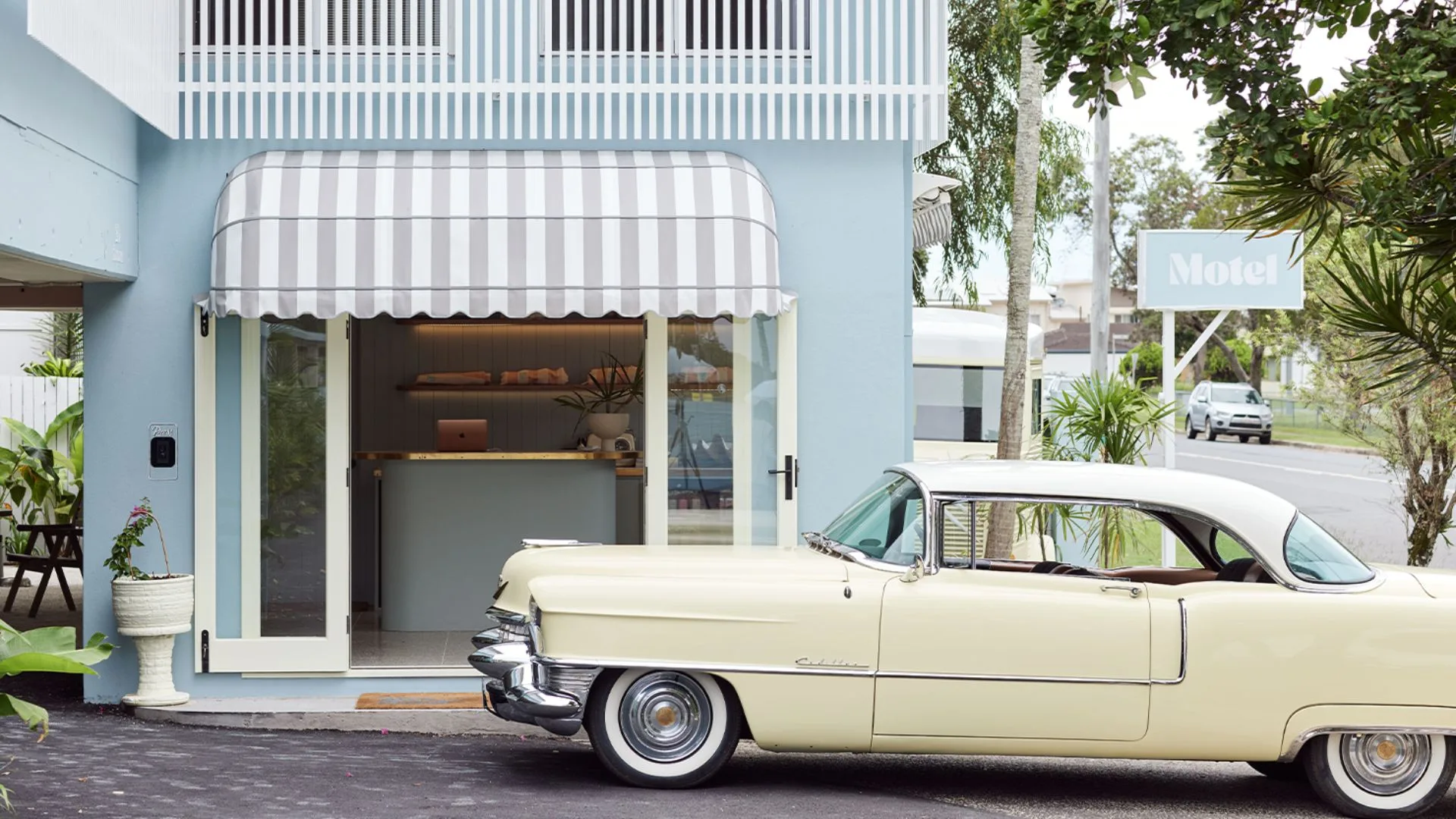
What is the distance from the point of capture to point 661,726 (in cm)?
713

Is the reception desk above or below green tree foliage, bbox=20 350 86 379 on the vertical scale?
below

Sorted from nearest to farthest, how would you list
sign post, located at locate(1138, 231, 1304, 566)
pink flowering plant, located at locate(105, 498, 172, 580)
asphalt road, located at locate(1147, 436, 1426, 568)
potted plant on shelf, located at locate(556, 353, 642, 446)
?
pink flowering plant, located at locate(105, 498, 172, 580) → sign post, located at locate(1138, 231, 1304, 566) → potted plant on shelf, located at locate(556, 353, 642, 446) → asphalt road, located at locate(1147, 436, 1426, 568)

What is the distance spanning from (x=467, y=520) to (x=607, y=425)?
1610 millimetres

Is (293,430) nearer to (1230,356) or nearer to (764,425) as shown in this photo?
(764,425)

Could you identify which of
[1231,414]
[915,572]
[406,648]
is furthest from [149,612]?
[1231,414]

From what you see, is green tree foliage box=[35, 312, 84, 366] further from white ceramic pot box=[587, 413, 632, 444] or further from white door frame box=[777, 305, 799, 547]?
white door frame box=[777, 305, 799, 547]

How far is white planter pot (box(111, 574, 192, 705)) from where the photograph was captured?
9148 millimetres

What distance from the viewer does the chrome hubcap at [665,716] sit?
7082 mm

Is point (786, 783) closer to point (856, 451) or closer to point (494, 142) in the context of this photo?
point (856, 451)

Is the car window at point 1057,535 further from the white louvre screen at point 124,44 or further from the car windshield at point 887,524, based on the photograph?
the white louvre screen at point 124,44

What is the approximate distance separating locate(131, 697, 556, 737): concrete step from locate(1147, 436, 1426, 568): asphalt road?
9.07 metres

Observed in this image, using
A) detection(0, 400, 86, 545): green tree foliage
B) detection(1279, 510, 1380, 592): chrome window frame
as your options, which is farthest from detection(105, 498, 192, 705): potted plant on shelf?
detection(1279, 510, 1380, 592): chrome window frame

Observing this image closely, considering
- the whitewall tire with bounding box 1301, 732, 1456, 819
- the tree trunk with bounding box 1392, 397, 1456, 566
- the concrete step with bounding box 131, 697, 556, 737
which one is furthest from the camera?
the tree trunk with bounding box 1392, 397, 1456, 566

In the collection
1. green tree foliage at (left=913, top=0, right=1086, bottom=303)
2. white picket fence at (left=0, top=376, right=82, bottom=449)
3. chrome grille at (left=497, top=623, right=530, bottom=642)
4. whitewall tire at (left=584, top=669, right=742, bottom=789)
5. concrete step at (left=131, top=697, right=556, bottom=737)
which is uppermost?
green tree foliage at (left=913, top=0, right=1086, bottom=303)
